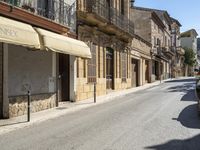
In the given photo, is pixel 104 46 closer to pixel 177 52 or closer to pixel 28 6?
pixel 28 6

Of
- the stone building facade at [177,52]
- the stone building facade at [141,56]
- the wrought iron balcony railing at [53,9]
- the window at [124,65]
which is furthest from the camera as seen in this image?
the stone building facade at [177,52]

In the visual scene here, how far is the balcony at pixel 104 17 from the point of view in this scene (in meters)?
23.3

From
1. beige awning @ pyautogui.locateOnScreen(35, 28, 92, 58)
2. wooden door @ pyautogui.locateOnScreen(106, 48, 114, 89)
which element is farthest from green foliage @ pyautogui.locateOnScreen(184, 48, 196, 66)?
beige awning @ pyautogui.locateOnScreen(35, 28, 92, 58)

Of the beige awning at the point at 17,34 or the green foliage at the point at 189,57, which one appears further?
the green foliage at the point at 189,57

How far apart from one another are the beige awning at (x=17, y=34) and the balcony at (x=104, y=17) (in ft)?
28.3

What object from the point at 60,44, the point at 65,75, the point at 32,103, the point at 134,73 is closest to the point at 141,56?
the point at 134,73

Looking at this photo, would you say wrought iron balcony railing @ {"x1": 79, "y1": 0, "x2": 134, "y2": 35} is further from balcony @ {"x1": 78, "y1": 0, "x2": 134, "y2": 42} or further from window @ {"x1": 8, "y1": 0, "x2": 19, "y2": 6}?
window @ {"x1": 8, "y1": 0, "x2": 19, "y2": 6}

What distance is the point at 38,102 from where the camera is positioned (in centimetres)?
1650

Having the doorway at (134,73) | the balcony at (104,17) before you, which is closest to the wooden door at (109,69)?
the balcony at (104,17)

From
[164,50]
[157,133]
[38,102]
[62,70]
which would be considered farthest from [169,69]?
[157,133]

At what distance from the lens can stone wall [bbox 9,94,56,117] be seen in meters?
14.6

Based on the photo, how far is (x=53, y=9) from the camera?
60.6 feet

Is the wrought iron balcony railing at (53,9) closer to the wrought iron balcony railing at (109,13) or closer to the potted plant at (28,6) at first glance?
the potted plant at (28,6)

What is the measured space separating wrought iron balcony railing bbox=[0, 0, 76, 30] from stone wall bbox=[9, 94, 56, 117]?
10.8 ft
